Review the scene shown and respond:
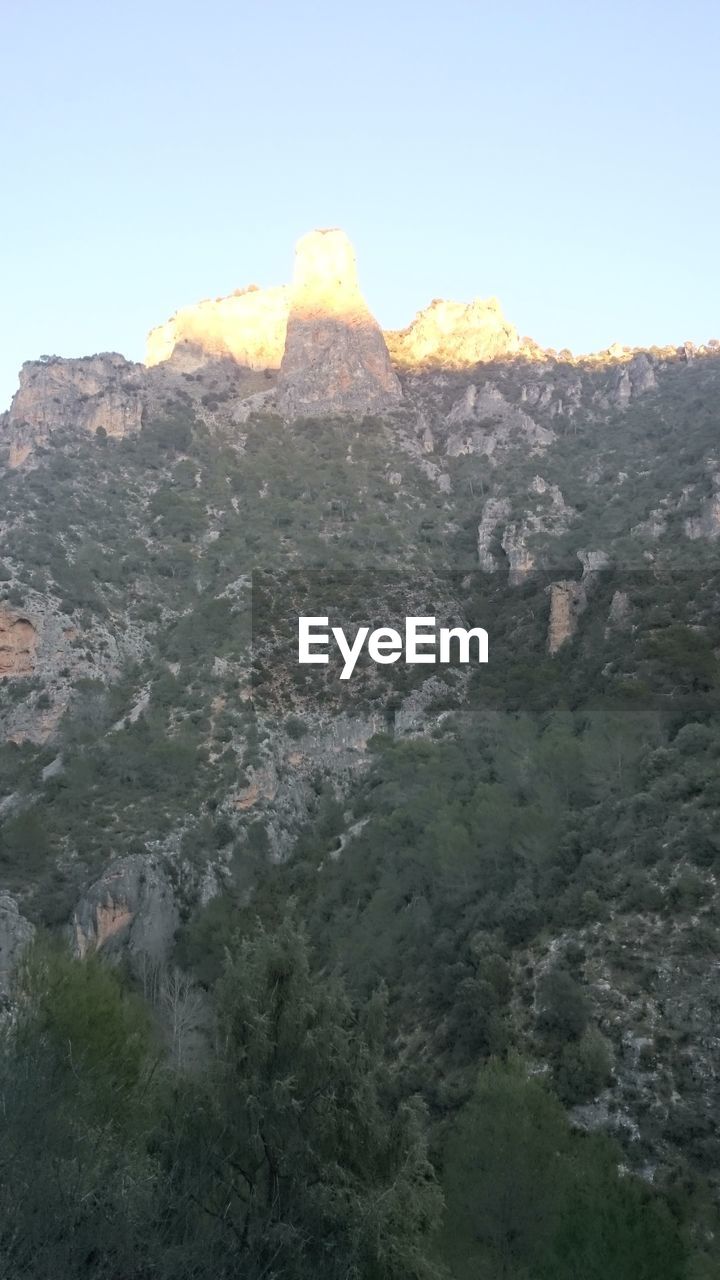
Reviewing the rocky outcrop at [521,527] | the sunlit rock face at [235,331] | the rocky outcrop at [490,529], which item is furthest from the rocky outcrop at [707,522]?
the sunlit rock face at [235,331]

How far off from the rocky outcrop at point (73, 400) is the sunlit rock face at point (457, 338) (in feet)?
67.8

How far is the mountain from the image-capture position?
21.1 m

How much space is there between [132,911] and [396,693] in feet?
49.4

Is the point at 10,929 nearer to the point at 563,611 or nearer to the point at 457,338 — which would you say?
the point at 563,611

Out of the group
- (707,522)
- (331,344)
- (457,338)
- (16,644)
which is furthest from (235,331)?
(707,522)

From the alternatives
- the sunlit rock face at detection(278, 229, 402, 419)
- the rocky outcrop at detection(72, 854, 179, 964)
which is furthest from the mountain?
the sunlit rock face at detection(278, 229, 402, 419)

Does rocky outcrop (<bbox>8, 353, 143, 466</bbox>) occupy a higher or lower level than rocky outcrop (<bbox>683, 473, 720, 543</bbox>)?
higher

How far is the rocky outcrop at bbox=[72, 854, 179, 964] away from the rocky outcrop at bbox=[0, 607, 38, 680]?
462 inches

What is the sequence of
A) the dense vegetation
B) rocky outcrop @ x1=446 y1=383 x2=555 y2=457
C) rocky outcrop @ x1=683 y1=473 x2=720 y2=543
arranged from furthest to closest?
rocky outcrop @ x1=446 y1=383 x2=555 y2=457, rocky outcrop @ x1=683 y1=473 x2=720 y2=543, the dense vegetation

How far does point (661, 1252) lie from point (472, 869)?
15066 mm

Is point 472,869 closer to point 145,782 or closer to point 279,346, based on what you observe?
A: point 145,782

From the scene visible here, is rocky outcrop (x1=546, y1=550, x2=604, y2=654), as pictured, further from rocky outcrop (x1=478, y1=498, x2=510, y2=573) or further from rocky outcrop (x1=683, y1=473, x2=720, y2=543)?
rocky outcrop (x1=478, y1=498, x2=510, y2=573)

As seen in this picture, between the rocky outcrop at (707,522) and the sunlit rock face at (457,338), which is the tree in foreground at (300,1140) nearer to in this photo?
the rocky outcrop at (707,522)

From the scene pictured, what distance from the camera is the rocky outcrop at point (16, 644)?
40.6 m
